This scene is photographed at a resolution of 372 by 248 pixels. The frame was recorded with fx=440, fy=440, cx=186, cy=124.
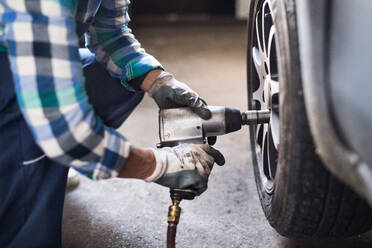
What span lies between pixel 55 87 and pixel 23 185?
0.31 m

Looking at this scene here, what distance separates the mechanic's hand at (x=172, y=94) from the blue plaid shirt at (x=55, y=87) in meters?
0.34

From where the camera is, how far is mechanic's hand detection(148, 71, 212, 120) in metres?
1.18

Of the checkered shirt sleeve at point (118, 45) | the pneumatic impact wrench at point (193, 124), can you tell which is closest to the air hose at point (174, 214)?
A: the pneumatic impact wrench at point (193, 124)

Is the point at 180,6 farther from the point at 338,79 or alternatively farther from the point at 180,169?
the point at 338,79

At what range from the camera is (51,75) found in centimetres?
80

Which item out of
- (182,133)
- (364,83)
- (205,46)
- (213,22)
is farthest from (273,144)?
(213,22)

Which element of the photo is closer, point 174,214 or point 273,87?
point 174,214

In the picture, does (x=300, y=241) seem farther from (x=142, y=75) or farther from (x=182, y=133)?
(x=142, y=75)

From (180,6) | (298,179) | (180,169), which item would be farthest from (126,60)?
(180,6)

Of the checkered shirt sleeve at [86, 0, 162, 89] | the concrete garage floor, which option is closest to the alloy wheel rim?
the concrete garage floor

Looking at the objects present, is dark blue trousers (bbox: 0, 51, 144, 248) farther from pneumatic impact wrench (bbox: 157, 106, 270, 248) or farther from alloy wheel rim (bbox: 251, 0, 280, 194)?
alloy wheel rim (bbox: 251, 0, 280, 194)

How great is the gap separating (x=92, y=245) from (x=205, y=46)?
112 inches

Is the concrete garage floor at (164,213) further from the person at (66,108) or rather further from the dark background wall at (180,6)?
the dark background wall at (180,6)

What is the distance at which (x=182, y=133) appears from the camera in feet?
3.73
